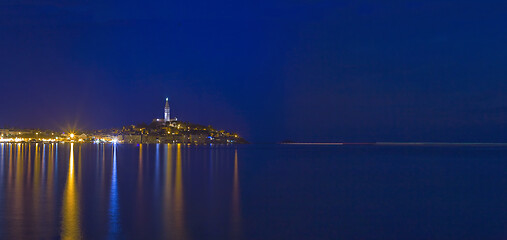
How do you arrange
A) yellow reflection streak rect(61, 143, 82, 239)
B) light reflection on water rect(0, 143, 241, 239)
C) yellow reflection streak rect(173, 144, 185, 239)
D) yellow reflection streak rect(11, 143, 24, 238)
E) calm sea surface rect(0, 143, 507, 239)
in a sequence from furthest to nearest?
calm sea surface rect(0, 143, 507, 239) → yellow reflection streak rect(173, 144, 185, 239) → light reflection on water rect(0, 143, 241, 239) → yellow reflection streak rect(11, 143, 24, 238) → yellow reflection streak rect(61, 143, 82, 239)

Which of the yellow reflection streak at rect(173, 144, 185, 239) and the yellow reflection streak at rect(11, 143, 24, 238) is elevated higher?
the yellow reflection streak at rect(11, 143, 24, 238)

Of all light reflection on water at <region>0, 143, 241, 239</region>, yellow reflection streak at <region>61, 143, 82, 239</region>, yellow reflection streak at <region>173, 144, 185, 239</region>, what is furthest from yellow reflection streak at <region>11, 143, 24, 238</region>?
yellow reflection streak at <region>173, 144, 185, 239</region>

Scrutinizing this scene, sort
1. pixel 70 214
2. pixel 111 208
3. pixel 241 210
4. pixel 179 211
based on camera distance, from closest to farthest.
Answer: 1. pixel 70 214
2. pixel 179 211
3. pixel 111 208
4. pixel 241 210

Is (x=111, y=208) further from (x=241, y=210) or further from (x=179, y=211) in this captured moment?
(x=241, y=210)

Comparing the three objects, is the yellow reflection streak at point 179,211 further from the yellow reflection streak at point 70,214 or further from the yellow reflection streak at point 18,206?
the yellow reflection streak at point 18,206

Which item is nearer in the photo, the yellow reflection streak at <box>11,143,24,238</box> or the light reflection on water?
the yellow reflection streak at <box>11,143,24,238</box>

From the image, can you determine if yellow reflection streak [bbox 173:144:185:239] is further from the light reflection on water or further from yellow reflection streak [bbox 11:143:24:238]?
yellow reflection streak [bbox 11:143:24:238]

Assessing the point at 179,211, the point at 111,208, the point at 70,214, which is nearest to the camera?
the point at 70,214

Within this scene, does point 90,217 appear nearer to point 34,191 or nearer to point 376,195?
point 34,191

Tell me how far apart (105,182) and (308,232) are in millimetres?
16864

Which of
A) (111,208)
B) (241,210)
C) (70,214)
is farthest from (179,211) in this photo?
(70,214)

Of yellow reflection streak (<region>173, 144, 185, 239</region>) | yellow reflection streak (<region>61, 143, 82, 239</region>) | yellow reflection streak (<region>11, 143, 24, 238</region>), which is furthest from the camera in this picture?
yellow reflection streak (<region>173, 144, 185, 239</region>)

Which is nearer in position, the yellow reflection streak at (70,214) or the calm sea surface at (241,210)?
the yellow reflection streak at (70,214)

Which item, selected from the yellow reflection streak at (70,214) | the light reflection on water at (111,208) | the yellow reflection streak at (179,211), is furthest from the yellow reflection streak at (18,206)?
the yellow reflection streak at (179,211)
